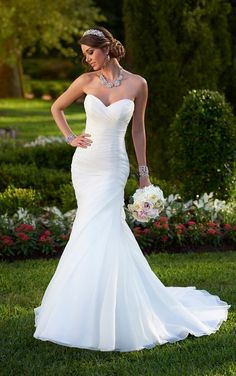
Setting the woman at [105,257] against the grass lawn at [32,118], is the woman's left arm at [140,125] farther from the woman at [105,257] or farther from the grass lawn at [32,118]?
the grass lawn at [32,118]

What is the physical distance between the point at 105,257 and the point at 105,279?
0.55ft

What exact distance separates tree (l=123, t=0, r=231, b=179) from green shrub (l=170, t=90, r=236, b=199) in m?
1.71

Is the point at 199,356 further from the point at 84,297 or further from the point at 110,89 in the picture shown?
the point at 110,89

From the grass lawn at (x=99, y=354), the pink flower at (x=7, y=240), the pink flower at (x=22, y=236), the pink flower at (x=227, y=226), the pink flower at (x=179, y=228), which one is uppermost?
the grass lawn at (x=99, y=354)

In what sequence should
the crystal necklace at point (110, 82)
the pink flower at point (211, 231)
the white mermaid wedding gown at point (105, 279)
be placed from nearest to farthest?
the white mermaid wedding gown at point (105, 279) < the crystal necklace at point (110, 82) < the pink flower at point (211, 231)

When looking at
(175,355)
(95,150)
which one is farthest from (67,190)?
(175,355)

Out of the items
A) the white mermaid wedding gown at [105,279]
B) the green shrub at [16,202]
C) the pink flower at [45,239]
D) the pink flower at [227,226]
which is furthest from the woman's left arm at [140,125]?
the green shrub at [16,202]

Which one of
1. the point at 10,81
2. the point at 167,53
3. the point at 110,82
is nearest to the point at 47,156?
the point at 167,53

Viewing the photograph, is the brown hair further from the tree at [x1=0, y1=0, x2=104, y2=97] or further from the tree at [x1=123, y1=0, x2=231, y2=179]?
the tree at [x1=0, y1=0, x2=104, y2=97]

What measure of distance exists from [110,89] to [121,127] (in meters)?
0.30

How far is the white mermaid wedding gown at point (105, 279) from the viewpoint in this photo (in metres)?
5.91

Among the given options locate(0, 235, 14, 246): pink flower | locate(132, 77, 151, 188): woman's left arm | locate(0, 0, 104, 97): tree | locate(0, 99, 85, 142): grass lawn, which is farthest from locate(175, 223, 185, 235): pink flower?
locate(0, 0, 104, 97): tree

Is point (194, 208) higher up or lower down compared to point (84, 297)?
lower down

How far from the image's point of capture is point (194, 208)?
386 inches
